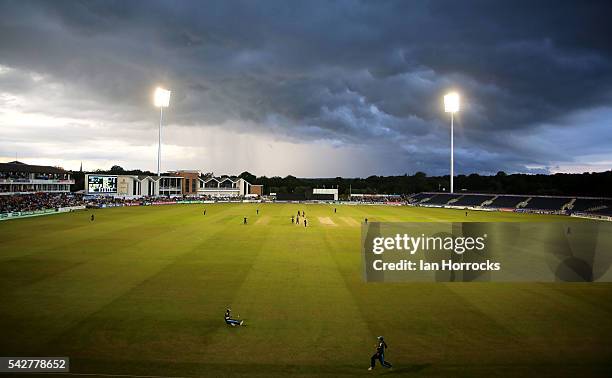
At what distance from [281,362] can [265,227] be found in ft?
126

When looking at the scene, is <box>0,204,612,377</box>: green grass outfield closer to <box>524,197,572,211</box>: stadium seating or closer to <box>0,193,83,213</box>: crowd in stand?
<box>0,193,83,213</box>: crowd in stand

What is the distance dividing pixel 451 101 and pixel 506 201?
27.1 metres

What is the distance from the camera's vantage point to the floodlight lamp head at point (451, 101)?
8738 cm

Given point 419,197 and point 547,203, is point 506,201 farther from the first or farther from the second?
point 419,197

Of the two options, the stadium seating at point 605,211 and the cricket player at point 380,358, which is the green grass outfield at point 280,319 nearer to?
the cricket player at point 380,358

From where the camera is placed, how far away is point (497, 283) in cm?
2373

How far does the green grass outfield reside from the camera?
1291 centimetres

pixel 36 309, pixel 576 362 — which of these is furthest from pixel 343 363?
pixel 36 309

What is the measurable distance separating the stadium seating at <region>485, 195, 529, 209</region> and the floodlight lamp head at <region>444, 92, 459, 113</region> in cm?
2418

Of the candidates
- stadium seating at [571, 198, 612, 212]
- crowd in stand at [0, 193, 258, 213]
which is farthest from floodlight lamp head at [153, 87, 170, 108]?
stadium seating at [571, 198, 612, 212]

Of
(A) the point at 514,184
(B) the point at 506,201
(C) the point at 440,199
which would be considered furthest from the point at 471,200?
(A) the point at 514,184

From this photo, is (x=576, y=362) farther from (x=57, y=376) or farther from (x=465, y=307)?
(x=57, y=376)

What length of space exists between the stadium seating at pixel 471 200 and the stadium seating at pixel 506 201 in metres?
3.03

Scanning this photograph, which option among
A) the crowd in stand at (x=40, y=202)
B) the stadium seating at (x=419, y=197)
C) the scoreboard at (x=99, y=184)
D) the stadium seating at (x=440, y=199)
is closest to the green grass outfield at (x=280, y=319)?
the crowd in stand at (x=40, y=202)
